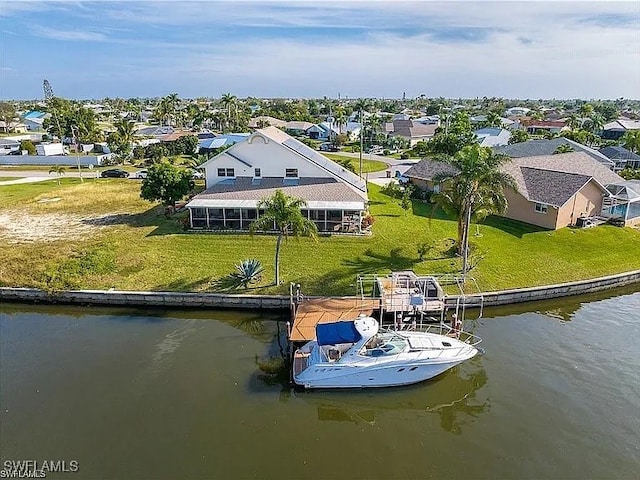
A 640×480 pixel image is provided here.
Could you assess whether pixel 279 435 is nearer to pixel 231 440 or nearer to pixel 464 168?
pixel 231 440

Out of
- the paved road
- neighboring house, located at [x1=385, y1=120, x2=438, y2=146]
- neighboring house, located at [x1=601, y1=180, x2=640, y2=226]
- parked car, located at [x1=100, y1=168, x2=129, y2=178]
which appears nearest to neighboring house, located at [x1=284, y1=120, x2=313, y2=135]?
neighboring house, located at [x1=385, y1=120, x2=438, y2=146]

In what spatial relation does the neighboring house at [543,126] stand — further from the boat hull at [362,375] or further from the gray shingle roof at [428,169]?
the boat hull at [362,375]

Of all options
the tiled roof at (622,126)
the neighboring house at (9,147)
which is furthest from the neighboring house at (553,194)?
the neighboring house at (9,147)

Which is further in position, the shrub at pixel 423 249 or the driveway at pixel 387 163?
the driveway at pixel 387 163

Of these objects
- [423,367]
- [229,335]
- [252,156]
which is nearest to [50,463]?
[229,335]

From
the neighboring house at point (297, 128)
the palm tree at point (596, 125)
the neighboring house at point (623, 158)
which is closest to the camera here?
the neighboring house at point (623, 158)

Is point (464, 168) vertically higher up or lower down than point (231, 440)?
higher up

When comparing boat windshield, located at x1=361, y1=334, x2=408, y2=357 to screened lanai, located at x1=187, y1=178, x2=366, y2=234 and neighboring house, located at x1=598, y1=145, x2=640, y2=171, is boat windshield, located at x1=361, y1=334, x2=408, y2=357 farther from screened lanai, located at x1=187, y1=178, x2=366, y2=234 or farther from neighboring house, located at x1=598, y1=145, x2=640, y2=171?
neighboring house, located at x1=598, y1=145, x2=640, y2=171
